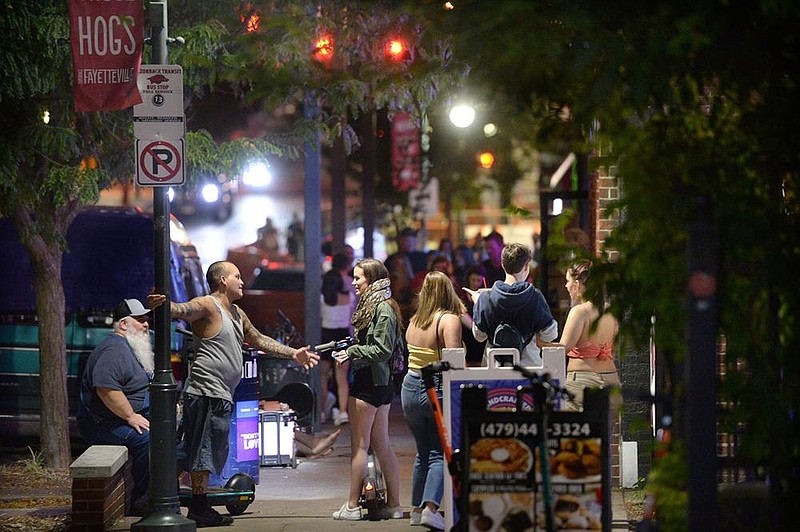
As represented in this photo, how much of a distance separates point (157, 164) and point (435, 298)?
84.0 inches

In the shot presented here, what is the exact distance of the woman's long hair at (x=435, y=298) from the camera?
8844mm

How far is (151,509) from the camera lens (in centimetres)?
870

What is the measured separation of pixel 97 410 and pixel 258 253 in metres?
15.0

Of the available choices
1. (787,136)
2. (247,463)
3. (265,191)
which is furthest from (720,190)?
(265,191)

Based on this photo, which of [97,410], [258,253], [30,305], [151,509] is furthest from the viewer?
[258,253]

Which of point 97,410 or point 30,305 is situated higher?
point 30,305

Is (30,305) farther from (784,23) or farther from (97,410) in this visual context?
(784,23)

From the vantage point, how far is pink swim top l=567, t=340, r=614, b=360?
910 cm

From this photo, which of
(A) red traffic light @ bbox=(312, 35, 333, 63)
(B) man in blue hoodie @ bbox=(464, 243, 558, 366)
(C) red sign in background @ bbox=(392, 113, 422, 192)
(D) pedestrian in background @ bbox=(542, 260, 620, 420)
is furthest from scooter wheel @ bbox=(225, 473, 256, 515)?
(C) red sign in background @ bbox=(392, 113, 422, 192)

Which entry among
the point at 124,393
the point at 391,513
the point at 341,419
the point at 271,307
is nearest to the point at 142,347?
the point at 124,393

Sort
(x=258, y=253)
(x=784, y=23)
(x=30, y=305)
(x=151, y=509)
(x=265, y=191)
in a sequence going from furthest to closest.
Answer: (x=265, y=191) < (x=258, y=253) < (x=30, y=305) < (x=151, y=509) < (x=784, y=23)

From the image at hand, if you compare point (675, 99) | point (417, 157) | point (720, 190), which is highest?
point (417, 157)

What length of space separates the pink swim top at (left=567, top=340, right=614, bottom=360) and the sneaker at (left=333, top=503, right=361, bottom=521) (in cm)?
195

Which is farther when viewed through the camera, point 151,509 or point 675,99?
point 151,509
